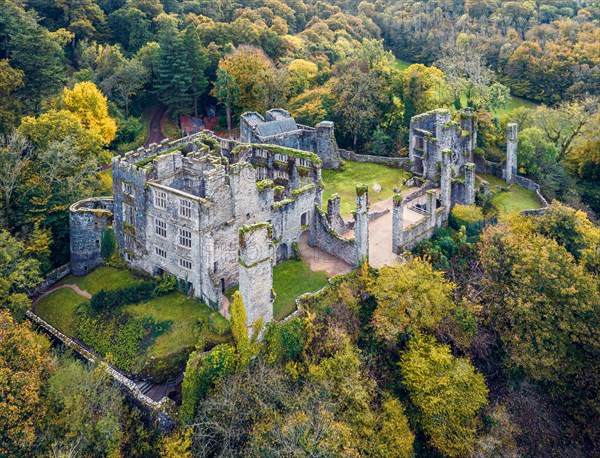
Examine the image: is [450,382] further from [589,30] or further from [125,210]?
[589,30]

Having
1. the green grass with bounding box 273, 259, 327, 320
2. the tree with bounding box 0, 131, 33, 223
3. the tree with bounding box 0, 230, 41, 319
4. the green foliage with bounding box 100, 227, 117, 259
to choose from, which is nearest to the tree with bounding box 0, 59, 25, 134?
the tree with bounding box 0, 131, 33, 223

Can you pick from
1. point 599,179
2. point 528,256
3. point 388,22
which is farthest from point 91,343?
point 388,22

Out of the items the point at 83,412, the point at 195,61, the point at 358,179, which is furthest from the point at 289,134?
the point at 83,412

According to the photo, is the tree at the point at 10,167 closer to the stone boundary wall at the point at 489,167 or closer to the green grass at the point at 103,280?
the green grass at the point at 103,280

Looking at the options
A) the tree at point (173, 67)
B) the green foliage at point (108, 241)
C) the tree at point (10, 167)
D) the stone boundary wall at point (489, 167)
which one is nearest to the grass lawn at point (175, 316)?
the green foliage at point (108, 241)

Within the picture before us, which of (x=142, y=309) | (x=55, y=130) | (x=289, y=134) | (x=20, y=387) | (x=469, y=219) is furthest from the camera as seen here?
(x=289, y=134)

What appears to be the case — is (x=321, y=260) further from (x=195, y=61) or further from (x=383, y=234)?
(x=195, y=61)
